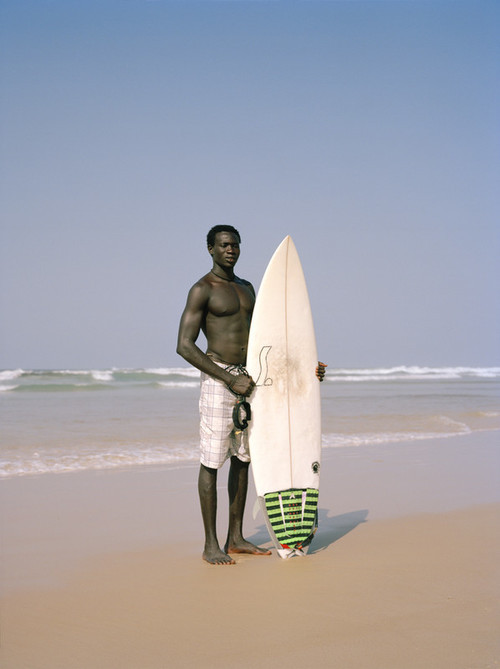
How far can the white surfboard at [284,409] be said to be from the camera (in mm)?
3879

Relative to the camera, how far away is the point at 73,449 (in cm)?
786

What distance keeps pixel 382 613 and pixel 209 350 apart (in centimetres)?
181

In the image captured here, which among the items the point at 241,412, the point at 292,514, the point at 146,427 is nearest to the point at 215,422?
the point at 241,412

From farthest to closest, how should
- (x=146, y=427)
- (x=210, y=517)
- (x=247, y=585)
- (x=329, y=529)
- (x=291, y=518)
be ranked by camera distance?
(x=146, y=427)
(x=329, y=529)
(x=291, y=518)
(x=210, y=517)
(x=247, y=585)

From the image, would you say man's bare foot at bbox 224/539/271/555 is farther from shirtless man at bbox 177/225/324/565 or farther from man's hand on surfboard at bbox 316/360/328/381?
man's hand on surfboard at bbox 316/360/328/381

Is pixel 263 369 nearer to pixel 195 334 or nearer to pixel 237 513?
pixel 195 334

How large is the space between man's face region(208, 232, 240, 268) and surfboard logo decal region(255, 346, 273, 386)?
0.56m

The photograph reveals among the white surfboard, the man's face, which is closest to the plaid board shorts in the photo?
the white surfboard

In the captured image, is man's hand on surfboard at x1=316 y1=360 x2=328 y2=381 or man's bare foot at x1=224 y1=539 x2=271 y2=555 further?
man's hand on surfboard at x1=316 y1=360 x2=328 y2=381

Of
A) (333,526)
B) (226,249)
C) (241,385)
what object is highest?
(226,249)

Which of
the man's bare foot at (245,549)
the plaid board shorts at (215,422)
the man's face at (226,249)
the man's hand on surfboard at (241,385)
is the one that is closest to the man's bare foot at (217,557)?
the man's bare foot at (245,549)

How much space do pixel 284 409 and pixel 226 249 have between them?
3.48ft

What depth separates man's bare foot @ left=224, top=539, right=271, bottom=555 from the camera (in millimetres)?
3875

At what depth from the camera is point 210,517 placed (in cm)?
372
